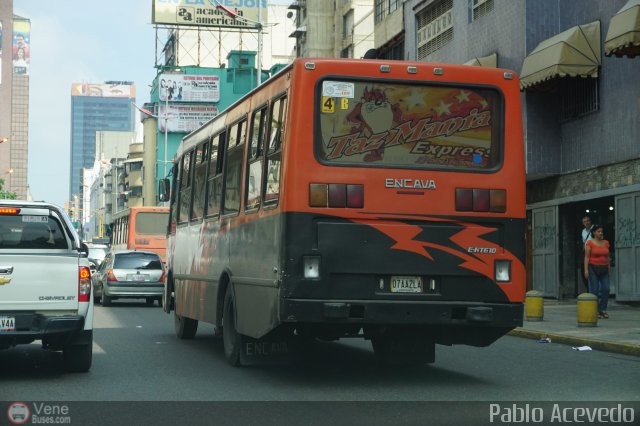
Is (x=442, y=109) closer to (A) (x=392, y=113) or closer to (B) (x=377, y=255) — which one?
(A) (x=392, y=113)

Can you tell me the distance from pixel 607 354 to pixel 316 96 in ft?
21.5

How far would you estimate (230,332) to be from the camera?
42.2 feet

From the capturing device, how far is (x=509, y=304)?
35.7 feet

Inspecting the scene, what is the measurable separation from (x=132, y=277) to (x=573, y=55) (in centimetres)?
1325

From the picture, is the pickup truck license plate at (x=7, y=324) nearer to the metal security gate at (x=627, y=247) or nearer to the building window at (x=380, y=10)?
the metal security gate at (x=627, y=247)

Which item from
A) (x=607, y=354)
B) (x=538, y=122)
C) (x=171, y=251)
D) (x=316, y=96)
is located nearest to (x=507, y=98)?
(x=316, y=96)

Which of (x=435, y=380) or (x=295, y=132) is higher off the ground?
(x=295, y=132)

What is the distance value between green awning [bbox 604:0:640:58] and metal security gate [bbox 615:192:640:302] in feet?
12.7

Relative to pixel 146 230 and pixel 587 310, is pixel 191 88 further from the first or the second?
pixel 587 310

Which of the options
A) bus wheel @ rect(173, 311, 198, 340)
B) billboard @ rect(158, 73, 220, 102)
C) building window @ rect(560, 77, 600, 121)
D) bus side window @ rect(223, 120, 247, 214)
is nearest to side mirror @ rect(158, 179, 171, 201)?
bus wheel @ rect(173, 311, 198, 340)

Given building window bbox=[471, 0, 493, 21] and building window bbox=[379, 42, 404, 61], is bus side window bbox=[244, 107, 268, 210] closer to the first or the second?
building window bbox=[471, 0, 493, 21]

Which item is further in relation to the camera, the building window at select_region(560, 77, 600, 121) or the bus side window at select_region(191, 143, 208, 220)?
the building window at select_region(560, 77, 600, 121)

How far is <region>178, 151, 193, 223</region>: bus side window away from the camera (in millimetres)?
16469

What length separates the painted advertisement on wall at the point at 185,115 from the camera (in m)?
102
